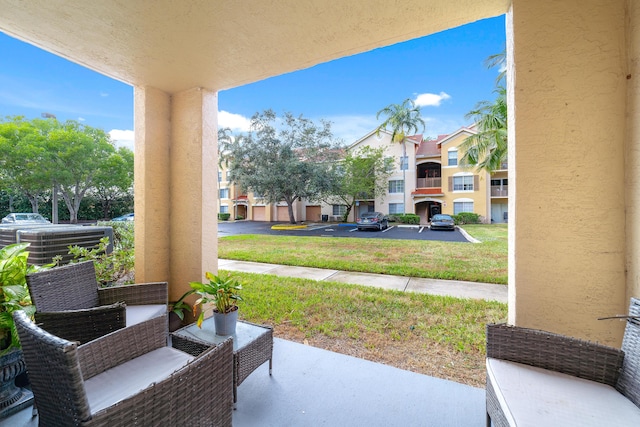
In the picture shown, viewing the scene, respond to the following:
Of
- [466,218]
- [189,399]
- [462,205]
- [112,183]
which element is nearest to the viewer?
[189,399]

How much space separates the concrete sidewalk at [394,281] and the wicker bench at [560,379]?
9.19 feet

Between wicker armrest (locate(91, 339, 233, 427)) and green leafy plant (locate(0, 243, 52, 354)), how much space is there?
1.15m

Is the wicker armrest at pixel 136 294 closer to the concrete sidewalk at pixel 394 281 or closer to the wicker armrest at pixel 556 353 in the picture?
the wicker armrest at pixel 556 353

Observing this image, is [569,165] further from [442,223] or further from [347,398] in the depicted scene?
[442,223]

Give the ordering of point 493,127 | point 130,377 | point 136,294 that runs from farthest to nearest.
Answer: point 493,127
point 136,294
point 130,377

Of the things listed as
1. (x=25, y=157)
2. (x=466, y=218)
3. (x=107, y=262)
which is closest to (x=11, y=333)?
(x=107, y=262)

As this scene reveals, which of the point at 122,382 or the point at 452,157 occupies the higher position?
the point at 452,157

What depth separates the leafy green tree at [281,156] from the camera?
56.0 ft

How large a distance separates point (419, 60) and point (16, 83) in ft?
47.2

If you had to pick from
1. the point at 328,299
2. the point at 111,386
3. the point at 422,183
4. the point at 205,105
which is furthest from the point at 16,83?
the point at 422,183

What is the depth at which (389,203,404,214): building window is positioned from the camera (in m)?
21.1

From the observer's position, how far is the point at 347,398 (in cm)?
177

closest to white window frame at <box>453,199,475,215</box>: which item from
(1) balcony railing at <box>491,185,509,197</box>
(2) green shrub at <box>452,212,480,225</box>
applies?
(2) green shrub at <box>452,212,480,225</box>

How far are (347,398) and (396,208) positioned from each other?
20.5 meters
